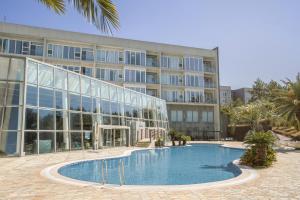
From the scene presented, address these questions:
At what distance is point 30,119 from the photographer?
18.2m

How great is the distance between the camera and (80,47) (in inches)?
1522

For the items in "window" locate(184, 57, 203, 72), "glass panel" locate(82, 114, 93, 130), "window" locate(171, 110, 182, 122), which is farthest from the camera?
"window" locate(184, 57, 203, 72)

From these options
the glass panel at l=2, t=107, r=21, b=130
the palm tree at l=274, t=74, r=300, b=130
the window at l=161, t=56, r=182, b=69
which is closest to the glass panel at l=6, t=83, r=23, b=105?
the glass panel at l=2, t=107, r=21, b=130

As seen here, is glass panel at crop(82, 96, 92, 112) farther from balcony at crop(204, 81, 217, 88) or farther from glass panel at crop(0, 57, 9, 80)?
balcony at crop(204, 81, 217, 88)

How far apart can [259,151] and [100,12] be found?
11.3 metres

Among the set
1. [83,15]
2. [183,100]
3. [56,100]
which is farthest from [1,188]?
[183,100]

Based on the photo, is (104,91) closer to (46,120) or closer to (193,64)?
(46,120)

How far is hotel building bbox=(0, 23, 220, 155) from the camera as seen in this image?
3612cm

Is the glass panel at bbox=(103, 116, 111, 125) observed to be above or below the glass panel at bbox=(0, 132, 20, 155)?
above

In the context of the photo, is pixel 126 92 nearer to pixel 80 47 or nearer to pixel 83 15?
pixel 80 47

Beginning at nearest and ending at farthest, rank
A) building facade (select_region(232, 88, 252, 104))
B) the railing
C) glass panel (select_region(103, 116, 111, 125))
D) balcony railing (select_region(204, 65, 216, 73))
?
glass panel (select_region(103, 116, 111, 125)) < the railing < balcony railing (select_region(204, 65, 216, 73)) < building facade (select_region(232, 88, 252, 104))

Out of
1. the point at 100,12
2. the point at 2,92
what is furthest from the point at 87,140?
the point at 100,12

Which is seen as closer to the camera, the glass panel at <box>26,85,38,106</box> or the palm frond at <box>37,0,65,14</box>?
the palm frond at <box>37,0,65,14</box>

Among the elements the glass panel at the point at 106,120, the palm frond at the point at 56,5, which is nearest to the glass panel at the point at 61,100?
the glass panel at the point at 106,120
